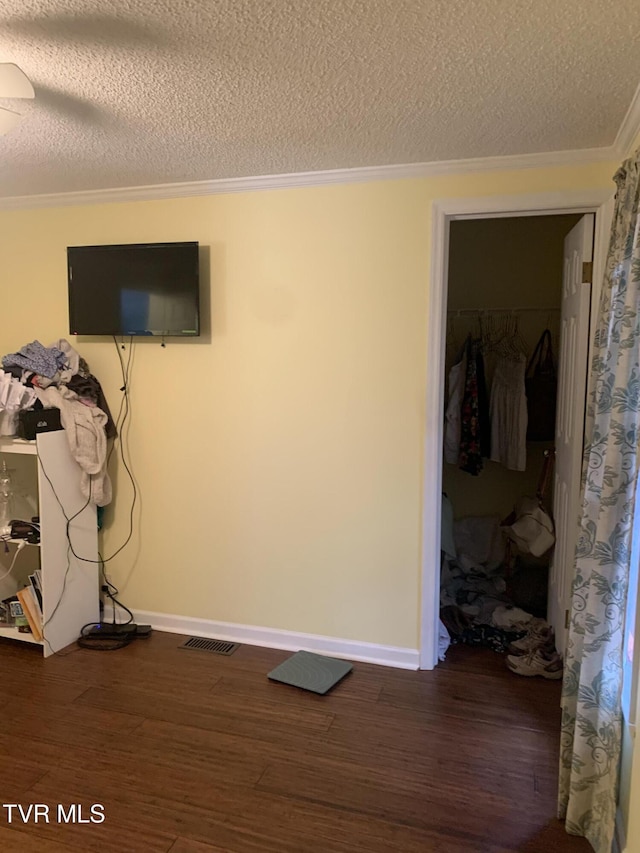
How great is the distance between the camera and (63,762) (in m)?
2.24

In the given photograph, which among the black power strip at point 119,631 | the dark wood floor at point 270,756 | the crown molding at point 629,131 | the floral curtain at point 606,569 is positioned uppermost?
the crown molding at point 629,131

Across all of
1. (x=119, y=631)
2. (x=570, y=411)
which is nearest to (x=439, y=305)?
(x=570, y=411)

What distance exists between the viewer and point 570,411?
2848 millimetres

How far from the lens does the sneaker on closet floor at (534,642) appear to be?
2986 mm

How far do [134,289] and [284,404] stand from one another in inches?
37.9

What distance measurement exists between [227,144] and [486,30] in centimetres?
120

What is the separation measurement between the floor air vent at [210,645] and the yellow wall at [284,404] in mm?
126

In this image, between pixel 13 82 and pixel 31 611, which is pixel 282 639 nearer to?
pixel 31 611

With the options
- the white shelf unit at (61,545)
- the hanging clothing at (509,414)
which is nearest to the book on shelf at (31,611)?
the white shelf unit at (61,545)

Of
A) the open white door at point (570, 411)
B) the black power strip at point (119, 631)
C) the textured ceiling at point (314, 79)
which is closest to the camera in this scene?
the textured ceiling at point (314, 79)

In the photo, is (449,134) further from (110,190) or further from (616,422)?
(110,190)

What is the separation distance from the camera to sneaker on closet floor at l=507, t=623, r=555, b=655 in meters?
2.99

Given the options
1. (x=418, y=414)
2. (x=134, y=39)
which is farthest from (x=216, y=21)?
(x=418, y=414)

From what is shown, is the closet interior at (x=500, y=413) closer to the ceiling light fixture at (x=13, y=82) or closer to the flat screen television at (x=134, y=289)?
the flat screen television at (x=134, y=289)
